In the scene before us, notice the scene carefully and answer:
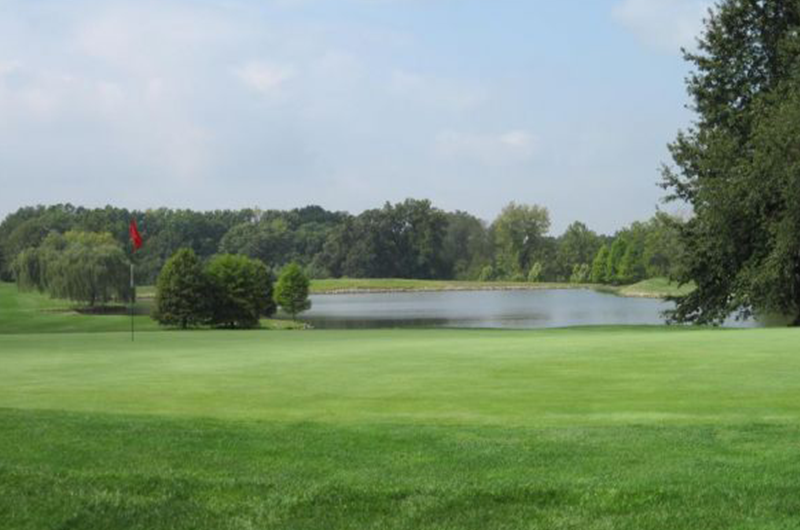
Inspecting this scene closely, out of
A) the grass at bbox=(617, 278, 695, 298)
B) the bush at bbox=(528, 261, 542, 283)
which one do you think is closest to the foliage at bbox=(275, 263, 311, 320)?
the grass at bbox=(617, 278, 695, 298)

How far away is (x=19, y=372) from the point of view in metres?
14.9

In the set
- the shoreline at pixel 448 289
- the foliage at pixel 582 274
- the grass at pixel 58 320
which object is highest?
the foliage at pixel 582 274

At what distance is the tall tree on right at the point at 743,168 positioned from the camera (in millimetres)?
34156

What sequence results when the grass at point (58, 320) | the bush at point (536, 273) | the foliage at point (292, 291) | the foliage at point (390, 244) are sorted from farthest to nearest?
the foliage at point (390, 244), the bush at point (536, 273), the foliage at point (292, 291), the grass at point (58, 320)

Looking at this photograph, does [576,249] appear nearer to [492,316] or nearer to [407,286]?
[407,286]

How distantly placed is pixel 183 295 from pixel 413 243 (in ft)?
350

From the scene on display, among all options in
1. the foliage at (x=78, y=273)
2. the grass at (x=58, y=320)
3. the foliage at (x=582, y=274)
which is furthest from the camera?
the foliage at (x=582, y=274)

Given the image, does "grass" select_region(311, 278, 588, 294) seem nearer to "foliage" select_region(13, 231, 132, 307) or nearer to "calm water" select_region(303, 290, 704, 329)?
"calm water" select_region(303, 290, 704, 329)

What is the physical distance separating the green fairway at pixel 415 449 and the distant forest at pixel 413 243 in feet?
393

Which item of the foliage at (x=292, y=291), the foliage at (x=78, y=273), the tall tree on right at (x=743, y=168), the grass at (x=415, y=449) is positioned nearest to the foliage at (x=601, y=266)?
the foliage at (x=292, y=291)

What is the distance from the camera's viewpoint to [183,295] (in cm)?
5369

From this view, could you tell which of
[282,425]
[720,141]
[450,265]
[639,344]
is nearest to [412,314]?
[720,141]

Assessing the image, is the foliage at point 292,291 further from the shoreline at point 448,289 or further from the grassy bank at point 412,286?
the grassy bank at point 412,286

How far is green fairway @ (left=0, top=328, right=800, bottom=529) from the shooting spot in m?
5.42
